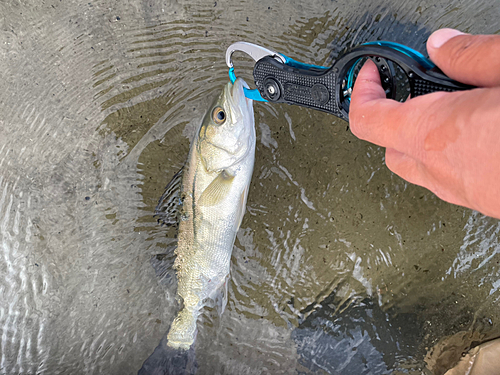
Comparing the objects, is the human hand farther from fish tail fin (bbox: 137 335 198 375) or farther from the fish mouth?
fish tail fin (bbox: 137 335 198 375)

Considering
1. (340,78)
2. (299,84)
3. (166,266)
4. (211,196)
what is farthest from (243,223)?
(340,78)

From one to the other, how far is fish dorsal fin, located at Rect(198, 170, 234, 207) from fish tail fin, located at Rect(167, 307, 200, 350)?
85 centimetres

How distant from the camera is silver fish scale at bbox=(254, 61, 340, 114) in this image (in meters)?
1.27

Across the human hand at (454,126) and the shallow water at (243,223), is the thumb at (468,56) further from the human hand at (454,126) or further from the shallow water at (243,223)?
the shallow water at (243,223)

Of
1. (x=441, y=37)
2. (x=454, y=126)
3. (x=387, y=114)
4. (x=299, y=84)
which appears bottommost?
(x=454, y=126)

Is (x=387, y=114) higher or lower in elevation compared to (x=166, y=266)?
higher

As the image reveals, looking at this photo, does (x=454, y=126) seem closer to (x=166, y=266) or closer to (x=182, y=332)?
(x=166, y=266)

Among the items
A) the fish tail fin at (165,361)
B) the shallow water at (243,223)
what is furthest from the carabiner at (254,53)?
the fish tail fin at (165,361)

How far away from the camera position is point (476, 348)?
6.44 feet

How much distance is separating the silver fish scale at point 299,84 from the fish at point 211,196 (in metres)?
0.20

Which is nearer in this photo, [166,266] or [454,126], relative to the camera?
[454,126]

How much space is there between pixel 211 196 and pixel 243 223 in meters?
0.40

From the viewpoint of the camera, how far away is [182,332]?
82.2 inches

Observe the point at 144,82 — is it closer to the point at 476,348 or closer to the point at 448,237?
the point at 448,237
